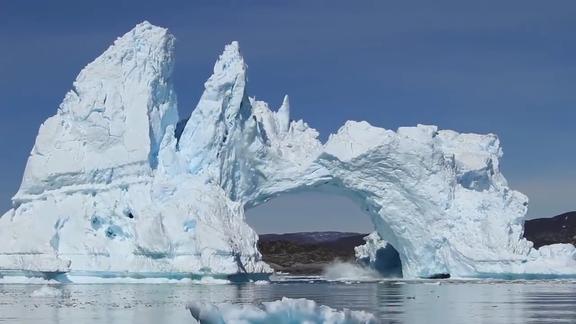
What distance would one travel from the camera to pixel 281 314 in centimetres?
1087

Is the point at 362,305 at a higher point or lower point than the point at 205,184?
lower

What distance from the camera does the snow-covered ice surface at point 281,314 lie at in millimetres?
10750

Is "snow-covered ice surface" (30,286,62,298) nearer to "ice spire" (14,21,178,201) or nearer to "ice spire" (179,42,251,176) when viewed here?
"ice spire" (14,21,178,201)

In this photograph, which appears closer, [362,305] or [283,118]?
[362,305]

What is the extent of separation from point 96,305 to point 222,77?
13.6m

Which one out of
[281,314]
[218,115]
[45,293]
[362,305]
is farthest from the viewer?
[218,115]

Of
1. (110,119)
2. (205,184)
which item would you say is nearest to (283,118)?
(205,184)

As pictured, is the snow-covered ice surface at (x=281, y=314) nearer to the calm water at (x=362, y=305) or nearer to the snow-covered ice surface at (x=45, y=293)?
the calm water at (x=362, y=305)

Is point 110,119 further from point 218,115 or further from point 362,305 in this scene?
point 362,305

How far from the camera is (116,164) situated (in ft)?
92.9

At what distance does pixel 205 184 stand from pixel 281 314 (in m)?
18.1

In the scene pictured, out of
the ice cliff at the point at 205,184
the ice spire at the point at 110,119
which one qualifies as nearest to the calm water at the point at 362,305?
the ice cliff at the point at 205,184

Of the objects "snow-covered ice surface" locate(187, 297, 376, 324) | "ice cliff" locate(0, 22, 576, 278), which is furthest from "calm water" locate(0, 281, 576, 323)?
"ice cliff" locate(0, 22, 576, 278)

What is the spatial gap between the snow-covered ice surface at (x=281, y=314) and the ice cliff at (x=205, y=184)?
16.0 meters
